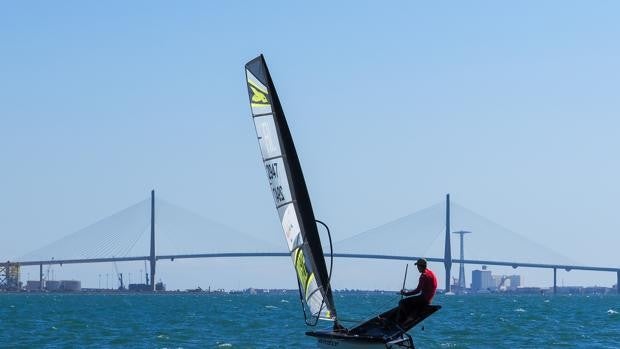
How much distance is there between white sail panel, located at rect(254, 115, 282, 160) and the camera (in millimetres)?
17234

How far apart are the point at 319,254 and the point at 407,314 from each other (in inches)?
55.6

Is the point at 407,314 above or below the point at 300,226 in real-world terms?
below

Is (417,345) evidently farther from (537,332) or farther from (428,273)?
(428,273)

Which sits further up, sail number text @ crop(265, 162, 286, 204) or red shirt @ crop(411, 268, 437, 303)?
sail number text @ crop(265, 162, 286, 204)

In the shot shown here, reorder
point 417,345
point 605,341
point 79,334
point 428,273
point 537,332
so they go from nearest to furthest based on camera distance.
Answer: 1. point 428,273
2. point 417,345
3. point 605,341
4. point 79,334
5. point 537,332

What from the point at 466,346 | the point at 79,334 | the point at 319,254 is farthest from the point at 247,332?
the point at 319,254

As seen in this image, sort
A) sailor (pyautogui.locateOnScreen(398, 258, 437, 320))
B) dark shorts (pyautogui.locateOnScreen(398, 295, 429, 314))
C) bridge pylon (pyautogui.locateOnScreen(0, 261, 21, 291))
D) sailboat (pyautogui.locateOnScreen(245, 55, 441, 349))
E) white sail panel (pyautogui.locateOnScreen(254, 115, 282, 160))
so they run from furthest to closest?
bridge pylon (pyautogui.locateOnScreen(0, 261, 21, 291))
white sail panel (pyautogui.locateOnScreen(254, 115, 282, 160))
sailboat (pyautogui.locateOnScreen(245, 55, 441, 349))
dark shorts (pyautogui.locateOnScreen(398, 295, 429, 314))
sailor (pyautogui.locateOnScreen(398, 258, 437, 320))

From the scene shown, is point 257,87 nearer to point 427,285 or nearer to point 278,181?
point 278,181

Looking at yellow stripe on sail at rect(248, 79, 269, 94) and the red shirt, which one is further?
yellow stripe on sail at rect(248, 79, 269, 94)

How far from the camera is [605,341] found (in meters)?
32.4

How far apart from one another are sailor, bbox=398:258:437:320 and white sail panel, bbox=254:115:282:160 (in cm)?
244

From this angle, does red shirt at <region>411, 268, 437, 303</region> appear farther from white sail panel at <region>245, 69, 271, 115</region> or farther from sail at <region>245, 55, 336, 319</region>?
white sail panel at <region>245, 69, 271, 115</region>

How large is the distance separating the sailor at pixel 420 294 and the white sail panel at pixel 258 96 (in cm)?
287

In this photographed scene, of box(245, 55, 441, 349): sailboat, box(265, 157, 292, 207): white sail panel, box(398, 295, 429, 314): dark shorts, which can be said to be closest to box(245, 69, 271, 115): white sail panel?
box(245, 55, 441, 349): sailboat
